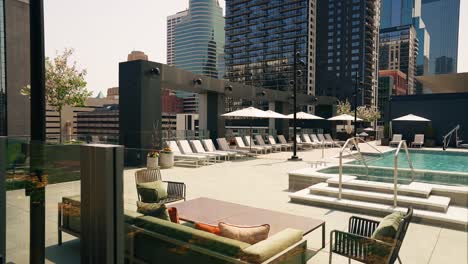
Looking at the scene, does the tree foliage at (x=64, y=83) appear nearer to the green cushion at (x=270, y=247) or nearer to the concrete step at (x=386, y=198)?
the concrete step at (x=386, y=198)

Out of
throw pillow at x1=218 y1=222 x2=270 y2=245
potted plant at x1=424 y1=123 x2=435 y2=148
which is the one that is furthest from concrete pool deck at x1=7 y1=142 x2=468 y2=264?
potted plant at x1=424 y1=123 x2=435 y2=148

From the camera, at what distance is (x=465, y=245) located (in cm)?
213

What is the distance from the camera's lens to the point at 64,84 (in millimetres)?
13836

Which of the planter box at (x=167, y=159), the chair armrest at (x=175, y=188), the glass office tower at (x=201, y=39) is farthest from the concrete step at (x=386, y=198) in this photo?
the glass office tower at (x=201, y=39)

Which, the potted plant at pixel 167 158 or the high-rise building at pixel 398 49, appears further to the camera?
the high-rise building at pixel 398 49

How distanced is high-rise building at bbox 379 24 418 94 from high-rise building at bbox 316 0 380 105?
3395 centimetres

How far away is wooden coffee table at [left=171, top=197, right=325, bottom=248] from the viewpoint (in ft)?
13.5

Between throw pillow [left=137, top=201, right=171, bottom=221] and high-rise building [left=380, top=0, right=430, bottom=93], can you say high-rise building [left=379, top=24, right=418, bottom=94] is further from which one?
throw pillow [left=137, top=201, right=171, bottom=221]

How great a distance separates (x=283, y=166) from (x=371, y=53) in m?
101

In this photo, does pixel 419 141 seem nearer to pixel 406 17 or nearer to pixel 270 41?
pixel 270 41

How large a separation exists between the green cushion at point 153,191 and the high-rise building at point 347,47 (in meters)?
99.2

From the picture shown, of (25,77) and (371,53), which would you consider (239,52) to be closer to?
(371,53)

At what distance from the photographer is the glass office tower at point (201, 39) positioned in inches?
6053

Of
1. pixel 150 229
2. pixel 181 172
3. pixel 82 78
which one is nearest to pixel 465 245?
pixel 150 229
